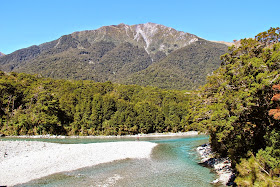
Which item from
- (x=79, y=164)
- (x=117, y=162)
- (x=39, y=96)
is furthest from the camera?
(x=39, y=96)

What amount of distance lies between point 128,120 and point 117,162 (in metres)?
58.5

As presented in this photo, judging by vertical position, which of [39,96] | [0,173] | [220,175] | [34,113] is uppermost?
[39,96]

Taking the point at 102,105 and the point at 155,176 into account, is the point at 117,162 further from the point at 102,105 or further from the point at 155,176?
the point at 102,105

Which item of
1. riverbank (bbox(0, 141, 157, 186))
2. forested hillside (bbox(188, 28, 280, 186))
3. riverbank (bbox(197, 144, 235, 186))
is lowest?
riverbank (bbox(197, 144, 235, 186))

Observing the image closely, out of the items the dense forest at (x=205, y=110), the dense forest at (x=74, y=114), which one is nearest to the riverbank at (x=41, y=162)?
the dense forest at (x=205, y=110)

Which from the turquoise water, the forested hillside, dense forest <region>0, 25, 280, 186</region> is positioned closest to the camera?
the forested hillside

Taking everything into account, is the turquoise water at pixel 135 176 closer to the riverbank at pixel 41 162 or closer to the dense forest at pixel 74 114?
the riverbank at pixel 41 162

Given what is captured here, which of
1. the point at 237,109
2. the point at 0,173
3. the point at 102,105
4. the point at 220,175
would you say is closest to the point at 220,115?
the point at 237,109

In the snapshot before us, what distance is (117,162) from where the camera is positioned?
28.9 meters

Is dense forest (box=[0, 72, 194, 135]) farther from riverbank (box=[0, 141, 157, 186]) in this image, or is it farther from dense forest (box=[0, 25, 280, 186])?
riverbank (box=[0, 141, 157, 186])

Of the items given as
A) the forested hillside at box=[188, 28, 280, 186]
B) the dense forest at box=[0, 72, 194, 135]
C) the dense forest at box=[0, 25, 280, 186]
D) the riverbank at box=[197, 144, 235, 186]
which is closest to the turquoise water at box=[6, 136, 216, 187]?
the riverbank at box=[197, 144, 235, 186]

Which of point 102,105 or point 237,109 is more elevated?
point 102,105

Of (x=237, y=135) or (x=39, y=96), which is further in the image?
(x=39, y=96)

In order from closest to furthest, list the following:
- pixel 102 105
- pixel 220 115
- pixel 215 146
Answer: pixel 220 115
pixel 215 146
pixel 102 105
